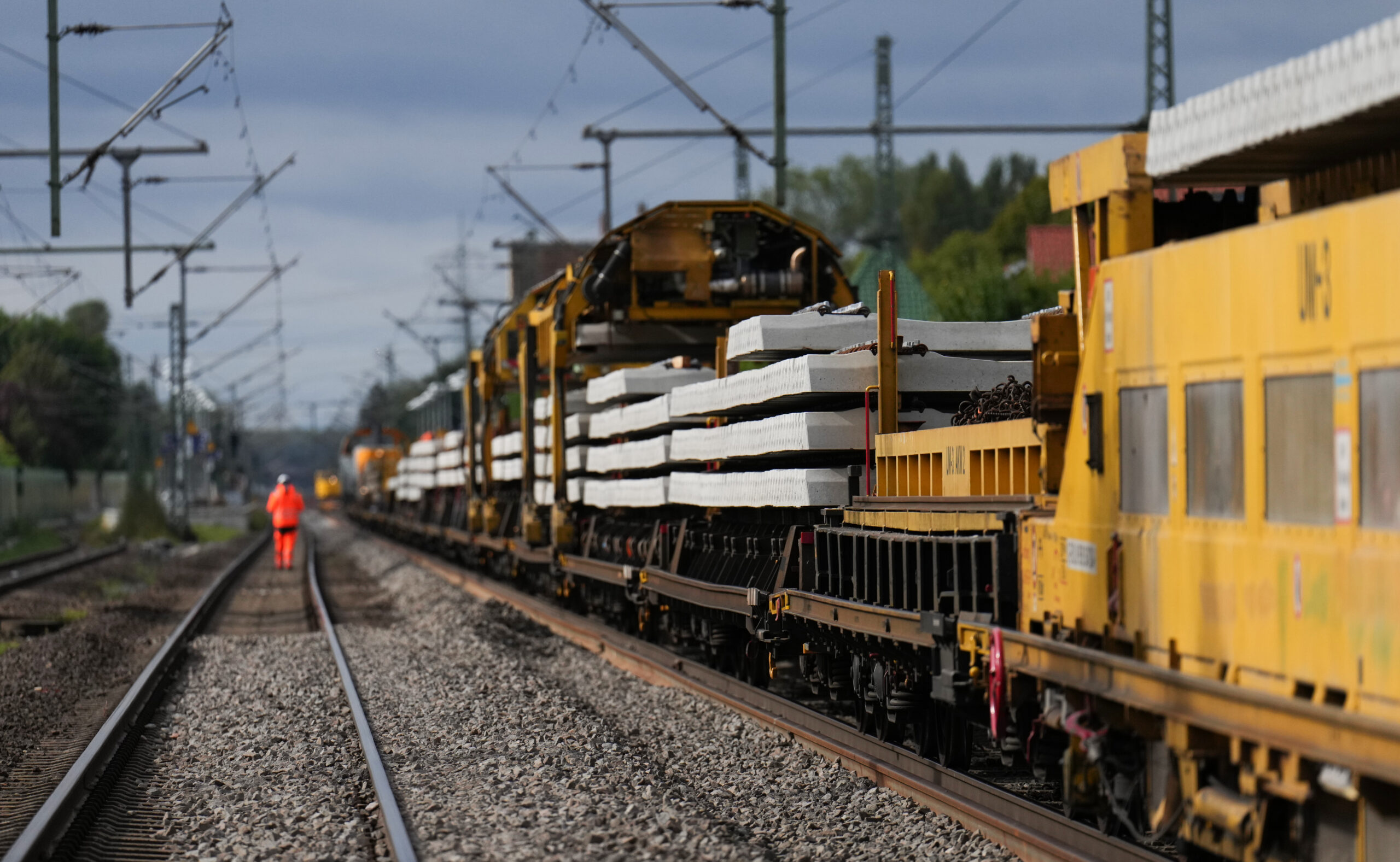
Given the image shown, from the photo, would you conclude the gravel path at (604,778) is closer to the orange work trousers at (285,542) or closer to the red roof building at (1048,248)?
the orange work trousers at (285,542)

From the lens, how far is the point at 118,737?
11.9 metres

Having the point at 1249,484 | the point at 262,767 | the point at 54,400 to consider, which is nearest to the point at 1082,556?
the point at 1249,484

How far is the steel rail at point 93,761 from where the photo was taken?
27.0ft

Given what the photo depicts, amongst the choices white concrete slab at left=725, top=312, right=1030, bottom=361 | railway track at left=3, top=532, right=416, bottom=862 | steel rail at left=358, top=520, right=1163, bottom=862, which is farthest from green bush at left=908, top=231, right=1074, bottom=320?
white concrete slab at left=725, top=312, right=1030, bottom=361

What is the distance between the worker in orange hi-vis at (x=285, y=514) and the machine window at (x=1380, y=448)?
1081 inches

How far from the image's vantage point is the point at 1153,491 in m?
6.15

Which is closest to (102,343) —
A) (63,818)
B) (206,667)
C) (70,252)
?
(70,252)

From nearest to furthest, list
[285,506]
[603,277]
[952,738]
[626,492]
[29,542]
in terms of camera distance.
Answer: [952,738] < [626,492] < [603,277] < [285,506] < [29,542]

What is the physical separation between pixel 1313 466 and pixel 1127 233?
1.69 metres

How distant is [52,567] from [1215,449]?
35.5 m

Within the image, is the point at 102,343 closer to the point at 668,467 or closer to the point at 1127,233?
the point at 668,467

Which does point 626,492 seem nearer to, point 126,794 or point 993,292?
point 126,794

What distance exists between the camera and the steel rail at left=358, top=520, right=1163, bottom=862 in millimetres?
7199

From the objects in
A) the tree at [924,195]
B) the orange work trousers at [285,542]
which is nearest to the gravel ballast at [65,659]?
the orange work trousers at [285,542]
